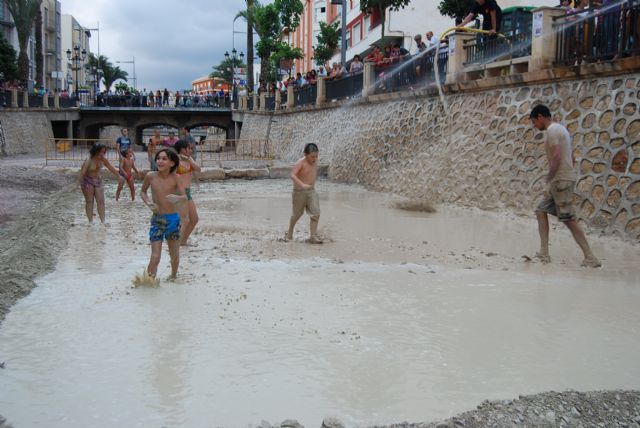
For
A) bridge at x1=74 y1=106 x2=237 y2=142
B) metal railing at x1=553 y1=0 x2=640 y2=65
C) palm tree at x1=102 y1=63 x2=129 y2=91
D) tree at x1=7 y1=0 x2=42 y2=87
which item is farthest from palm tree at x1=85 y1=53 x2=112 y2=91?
metal railing at x1=553 y1=0 x2=640 y2=65

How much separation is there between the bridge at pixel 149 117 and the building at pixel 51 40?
17.6 meters

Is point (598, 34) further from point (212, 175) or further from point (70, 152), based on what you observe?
point (70, 152)

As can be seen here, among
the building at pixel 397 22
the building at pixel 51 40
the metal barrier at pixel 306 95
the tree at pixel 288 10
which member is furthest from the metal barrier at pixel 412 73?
the building at pixel 51 40

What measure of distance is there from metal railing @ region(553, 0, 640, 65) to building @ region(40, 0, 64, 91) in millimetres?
62831

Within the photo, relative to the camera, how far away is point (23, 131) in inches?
1462

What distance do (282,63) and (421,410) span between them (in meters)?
38.9

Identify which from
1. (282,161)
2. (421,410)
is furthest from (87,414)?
(282,161)

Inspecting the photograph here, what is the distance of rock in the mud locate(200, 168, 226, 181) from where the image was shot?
20781 mm

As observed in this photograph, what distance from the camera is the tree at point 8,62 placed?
139ft

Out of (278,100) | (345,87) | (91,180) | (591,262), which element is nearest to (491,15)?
(591,262)

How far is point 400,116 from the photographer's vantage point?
693 inches

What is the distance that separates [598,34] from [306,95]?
18.3m

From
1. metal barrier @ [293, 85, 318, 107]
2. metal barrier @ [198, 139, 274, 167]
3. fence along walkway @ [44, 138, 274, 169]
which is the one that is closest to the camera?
metal barrier @ [293, 85, 318, 107]

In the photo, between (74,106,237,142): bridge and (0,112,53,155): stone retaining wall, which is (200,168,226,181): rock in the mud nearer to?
(0,112,53,155): stone retaining wall
